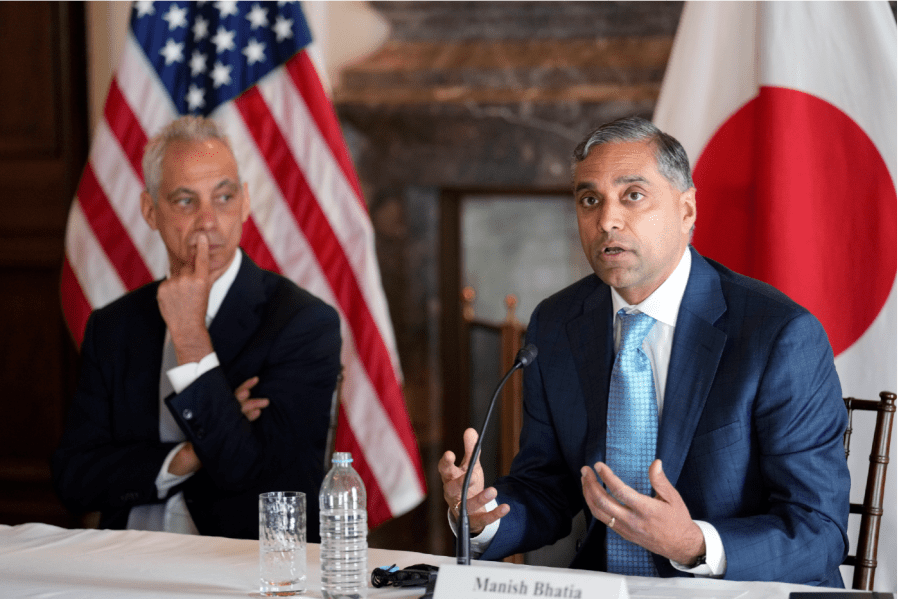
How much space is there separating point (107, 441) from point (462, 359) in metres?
1.91

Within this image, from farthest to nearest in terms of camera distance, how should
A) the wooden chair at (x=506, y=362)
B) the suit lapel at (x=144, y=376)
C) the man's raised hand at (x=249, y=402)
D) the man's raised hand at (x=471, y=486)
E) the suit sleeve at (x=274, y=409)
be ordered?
the wooden chair at (x=506, y=362) < the suit lapel at (x=144, y=376) < the man's raised hand at (x=249, y=402) < the suit sleeve at (x=274, y=409) < the man's raised hand at (x=471, y=486)

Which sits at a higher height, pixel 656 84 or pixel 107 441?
pixel 656 84

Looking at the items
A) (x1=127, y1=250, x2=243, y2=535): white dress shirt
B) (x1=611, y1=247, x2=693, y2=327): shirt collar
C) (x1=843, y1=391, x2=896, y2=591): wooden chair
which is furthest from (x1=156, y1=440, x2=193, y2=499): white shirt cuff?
(x1=843, y1=391, x2=896, y2=591): wooden chair

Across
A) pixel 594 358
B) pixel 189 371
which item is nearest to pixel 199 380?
pixel 189 371

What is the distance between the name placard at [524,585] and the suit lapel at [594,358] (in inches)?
25.6

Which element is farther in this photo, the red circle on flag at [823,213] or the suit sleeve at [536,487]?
the red circle on flag at [823,213]

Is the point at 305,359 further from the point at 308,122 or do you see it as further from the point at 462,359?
the point at 462,359

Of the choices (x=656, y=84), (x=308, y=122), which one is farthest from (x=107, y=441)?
(x=656, y=84)

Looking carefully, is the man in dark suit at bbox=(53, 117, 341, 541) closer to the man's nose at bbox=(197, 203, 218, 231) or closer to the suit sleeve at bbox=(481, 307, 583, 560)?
the man's nose at bbox=(197, 203, 218, 231)

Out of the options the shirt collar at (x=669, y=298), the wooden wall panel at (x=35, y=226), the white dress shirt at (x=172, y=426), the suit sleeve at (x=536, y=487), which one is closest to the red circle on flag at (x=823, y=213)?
the shirt collar at (x=669, y=298)

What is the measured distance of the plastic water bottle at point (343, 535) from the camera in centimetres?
143

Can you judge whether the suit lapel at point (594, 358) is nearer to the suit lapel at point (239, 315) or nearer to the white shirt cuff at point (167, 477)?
the suit lapel at point (239, 315)

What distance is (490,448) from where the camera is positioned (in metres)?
3.88

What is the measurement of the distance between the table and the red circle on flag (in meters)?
1.14
